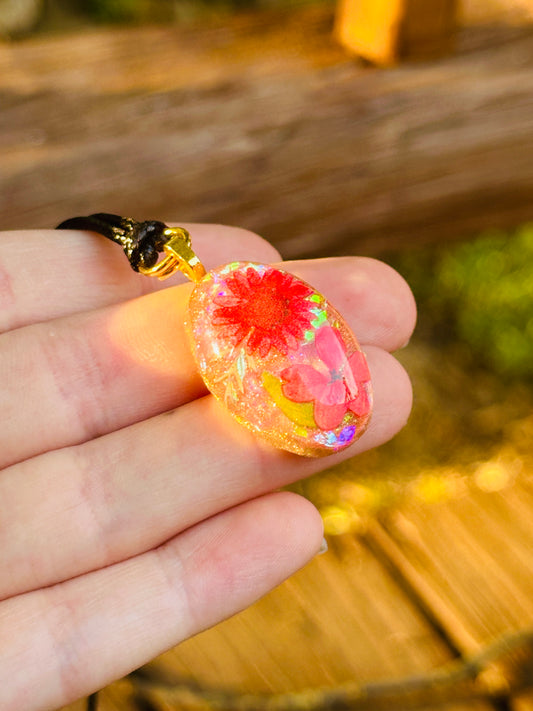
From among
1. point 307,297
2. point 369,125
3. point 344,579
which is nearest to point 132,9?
point 369,125

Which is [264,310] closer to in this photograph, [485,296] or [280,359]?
[280,359]

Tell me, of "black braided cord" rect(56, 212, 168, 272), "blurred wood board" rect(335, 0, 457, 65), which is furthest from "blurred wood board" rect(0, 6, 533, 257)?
"black braided cord" rect(56, 212, 168, 272)

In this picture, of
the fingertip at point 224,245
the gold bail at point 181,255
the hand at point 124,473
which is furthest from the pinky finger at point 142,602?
the fingertip at point 224,245

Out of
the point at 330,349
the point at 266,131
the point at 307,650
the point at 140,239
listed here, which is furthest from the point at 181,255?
the point at 307,650

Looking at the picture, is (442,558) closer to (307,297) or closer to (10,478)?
(307,297)

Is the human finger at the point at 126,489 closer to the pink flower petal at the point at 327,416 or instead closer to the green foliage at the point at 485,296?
the pink flower petal at the point at 327,416
